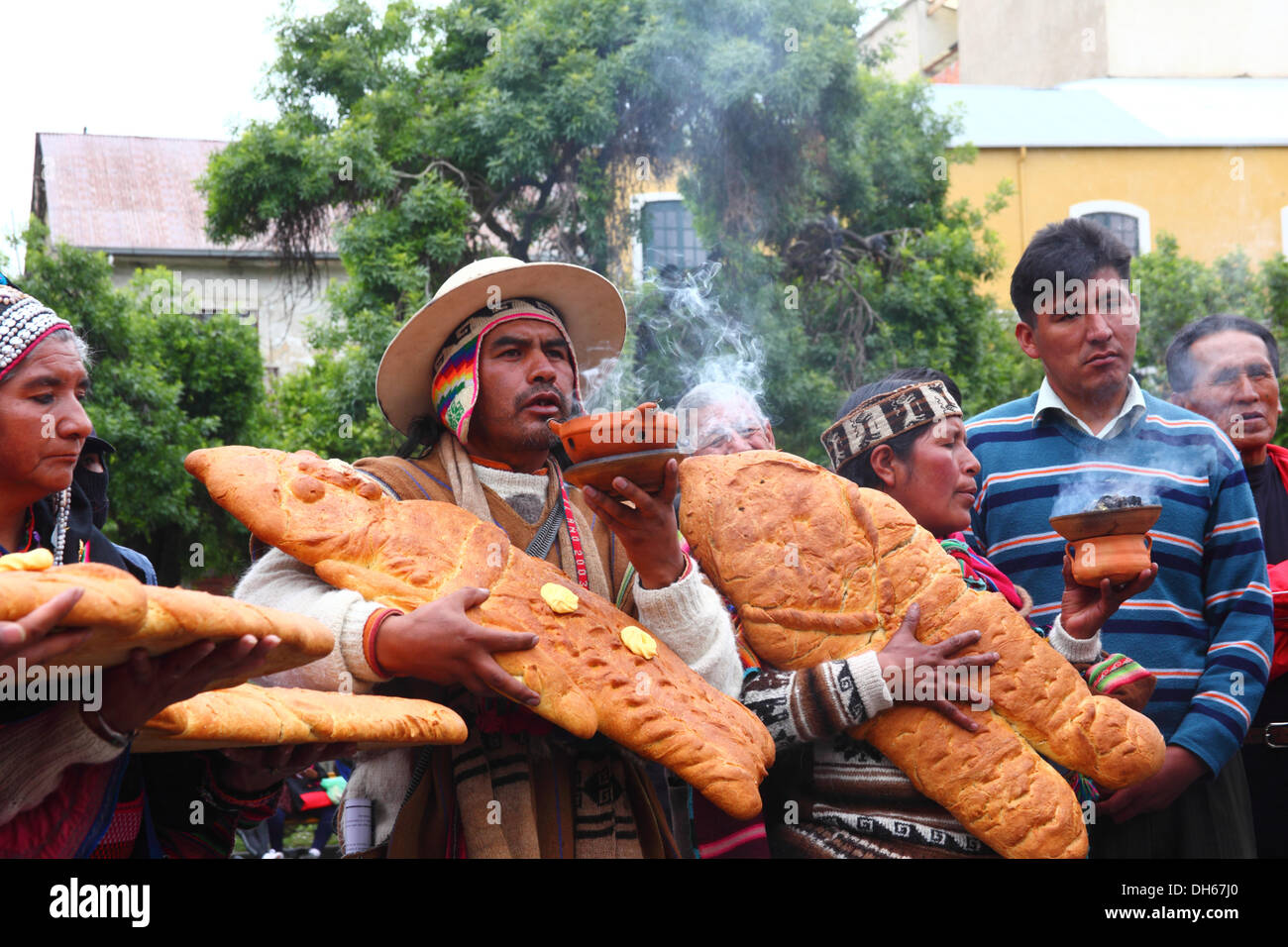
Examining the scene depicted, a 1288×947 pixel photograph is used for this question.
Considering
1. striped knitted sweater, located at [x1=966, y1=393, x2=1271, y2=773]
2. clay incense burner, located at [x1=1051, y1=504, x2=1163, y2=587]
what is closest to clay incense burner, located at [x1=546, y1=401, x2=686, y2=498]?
clay incense burner, located at [x1=1051, y1=504, x2=1163, y2=587]

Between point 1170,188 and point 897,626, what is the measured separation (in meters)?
22.0

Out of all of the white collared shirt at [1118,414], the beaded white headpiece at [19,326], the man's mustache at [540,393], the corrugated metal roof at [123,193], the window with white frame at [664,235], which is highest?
the corrugated metal roof at [123,193]

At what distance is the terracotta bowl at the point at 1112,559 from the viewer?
291cm

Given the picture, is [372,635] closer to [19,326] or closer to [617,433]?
[617,433]

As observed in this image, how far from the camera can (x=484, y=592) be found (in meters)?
2.33

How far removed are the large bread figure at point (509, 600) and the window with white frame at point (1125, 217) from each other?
2134 centimetres

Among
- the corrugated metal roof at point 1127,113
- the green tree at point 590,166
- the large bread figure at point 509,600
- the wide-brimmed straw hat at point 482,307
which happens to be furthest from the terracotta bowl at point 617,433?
the corrugated metal roof at point 1127,113

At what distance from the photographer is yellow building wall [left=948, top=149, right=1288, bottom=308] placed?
21.6 meters

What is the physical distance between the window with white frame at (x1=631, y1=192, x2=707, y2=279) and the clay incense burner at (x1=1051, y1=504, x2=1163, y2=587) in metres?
10.5

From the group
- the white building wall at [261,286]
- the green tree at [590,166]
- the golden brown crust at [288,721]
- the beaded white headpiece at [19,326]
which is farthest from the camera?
the white building wall at [261,286]

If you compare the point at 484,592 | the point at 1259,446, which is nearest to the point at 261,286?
the point at 1259,446

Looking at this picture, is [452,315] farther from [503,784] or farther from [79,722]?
[79,722]

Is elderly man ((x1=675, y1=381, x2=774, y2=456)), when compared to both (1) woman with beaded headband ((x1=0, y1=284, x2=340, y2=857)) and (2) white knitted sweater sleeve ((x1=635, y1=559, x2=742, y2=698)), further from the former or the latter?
(1) woman with beaded headband ((x1=0, y1=284, x2=340, y2=857))

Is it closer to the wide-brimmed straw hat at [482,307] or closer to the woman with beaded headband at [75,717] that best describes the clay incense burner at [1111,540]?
the wide-brimmed straw hat at [482,307]
